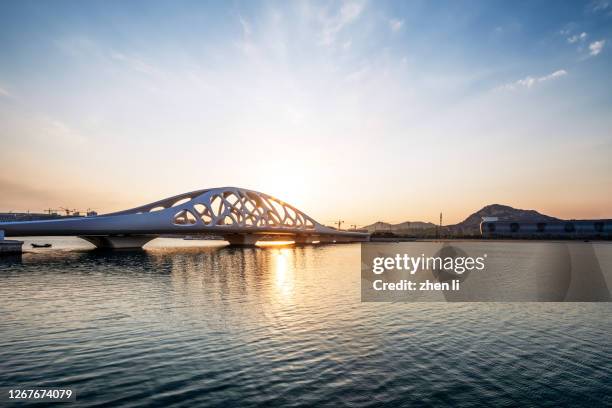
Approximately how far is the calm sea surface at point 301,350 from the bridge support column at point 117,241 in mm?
84437

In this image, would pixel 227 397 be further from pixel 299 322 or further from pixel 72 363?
pixel 299 322

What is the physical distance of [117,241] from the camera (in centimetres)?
10794

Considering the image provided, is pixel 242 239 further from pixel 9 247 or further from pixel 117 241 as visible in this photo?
pixel 9 247

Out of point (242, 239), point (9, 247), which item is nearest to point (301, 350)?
point (9, 247)

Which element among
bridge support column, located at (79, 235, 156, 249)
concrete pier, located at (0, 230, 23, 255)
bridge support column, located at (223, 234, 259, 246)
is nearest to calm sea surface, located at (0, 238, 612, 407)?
concrete pier, located at (0, 230, 23, 255)

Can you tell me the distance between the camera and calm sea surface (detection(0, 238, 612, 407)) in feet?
39.4

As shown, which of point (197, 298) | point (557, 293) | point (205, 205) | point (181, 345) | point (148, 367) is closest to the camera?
point (148, 367)

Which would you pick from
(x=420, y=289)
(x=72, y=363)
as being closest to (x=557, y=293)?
(x=420, y=289)

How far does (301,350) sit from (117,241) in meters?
107

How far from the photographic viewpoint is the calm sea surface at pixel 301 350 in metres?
12.0

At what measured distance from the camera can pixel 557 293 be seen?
114ft

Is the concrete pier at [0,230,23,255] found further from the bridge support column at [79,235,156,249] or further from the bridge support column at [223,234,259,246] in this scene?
the bridge support column at [223,234,259,246]

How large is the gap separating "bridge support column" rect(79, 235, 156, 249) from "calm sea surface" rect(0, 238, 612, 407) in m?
84.4

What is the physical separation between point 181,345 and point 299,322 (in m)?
7.27
